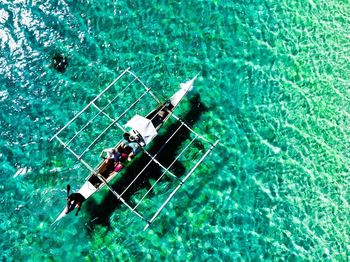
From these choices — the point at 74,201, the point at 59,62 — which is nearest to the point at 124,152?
the point at 74,201

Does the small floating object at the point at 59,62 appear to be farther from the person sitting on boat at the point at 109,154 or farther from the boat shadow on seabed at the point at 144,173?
the boat shadow on seabed at the point at 144,173

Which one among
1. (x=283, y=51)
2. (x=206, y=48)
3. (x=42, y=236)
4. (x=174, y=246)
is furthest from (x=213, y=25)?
(x=42, y=236)

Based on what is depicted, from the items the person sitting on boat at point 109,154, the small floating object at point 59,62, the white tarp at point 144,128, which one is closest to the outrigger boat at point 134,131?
the white tarp at point 144,128

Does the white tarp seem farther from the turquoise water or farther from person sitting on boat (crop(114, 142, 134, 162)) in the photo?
the turquoise water

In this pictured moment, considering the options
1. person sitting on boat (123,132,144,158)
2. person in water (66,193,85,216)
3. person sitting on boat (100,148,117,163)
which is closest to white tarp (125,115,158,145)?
person sitting on boat (123,132,144,158)

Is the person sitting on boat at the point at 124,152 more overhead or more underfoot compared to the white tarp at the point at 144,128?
more underfoot

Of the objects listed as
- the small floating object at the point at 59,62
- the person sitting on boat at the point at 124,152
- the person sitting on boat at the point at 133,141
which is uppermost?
the small floating object at the point at 59,62

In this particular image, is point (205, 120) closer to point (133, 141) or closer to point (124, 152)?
point (133, 141)

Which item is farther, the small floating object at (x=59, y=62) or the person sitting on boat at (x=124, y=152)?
the small floating object at (x=59, y=62)
